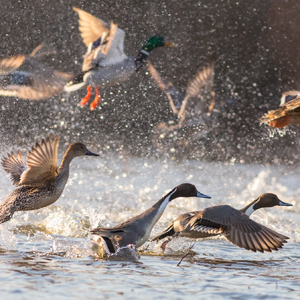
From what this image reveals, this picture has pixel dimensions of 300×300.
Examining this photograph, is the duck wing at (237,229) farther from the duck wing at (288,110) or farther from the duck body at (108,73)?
the duck body at (108,73)

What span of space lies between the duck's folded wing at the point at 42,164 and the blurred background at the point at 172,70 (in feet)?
27.9

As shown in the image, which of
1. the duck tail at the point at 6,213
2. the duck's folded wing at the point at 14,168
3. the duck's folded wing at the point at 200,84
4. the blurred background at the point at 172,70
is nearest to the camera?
the duck tail at the point at 6,213

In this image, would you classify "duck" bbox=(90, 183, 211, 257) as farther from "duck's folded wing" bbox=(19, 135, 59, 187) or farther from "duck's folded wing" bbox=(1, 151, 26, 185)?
"duck's folded wing" bbox=(1, 151, 26, 185)

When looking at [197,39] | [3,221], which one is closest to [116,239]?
[3,221]

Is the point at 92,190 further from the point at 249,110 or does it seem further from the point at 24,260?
the point at 249,110

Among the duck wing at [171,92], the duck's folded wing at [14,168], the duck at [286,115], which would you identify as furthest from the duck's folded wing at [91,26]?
the duck at [286,115]

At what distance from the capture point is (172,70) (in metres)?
14.3

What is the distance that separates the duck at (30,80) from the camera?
20.4 feet

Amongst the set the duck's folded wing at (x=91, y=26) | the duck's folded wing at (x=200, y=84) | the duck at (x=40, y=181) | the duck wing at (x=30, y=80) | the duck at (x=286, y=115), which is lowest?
the duck at (x=40, y=181)

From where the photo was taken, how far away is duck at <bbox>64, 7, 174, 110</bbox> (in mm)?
6613

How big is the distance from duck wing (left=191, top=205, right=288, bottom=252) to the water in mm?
191

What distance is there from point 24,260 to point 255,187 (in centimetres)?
621

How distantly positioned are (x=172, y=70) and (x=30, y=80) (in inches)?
335

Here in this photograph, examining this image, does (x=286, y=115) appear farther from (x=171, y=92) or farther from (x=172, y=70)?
(x=172, y=70)
